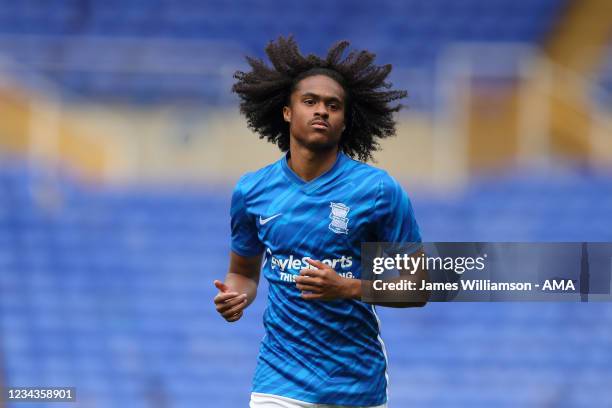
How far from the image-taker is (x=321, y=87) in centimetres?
388

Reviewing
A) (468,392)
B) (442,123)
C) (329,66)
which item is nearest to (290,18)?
(442,123)

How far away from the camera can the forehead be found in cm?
386

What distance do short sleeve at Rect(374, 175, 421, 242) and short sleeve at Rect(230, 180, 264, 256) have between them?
516 millimetres

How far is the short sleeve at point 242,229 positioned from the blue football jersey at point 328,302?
0.60ft

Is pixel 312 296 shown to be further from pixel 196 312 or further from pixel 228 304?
pixel 196 312

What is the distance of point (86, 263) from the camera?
8508mm

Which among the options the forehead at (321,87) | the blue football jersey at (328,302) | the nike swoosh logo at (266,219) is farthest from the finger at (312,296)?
the forehead at (321,87)

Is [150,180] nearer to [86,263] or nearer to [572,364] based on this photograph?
[86,263]

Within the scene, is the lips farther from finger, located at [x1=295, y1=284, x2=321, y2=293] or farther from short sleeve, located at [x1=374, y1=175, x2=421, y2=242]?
finger, located at [x1=295, y1=284, x2=321, y2=293]

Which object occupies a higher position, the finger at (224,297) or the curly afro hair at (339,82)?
the curly afro hair at (339,82)

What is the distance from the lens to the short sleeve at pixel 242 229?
4.02m

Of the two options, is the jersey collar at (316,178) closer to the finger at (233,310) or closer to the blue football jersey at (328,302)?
the blue football jersey at (328,302)

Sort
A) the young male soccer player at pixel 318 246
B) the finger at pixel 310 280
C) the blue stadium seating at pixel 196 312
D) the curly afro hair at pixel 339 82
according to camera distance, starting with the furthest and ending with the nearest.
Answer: the blue stadium seating at pixel 196 312 < the curly afro hair at pixel 339 82 < the young male soccer player at pixel 318 246 < the finger at pixel 310 280

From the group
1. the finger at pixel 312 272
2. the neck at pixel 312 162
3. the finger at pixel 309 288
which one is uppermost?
the neck at pixel 312 162
